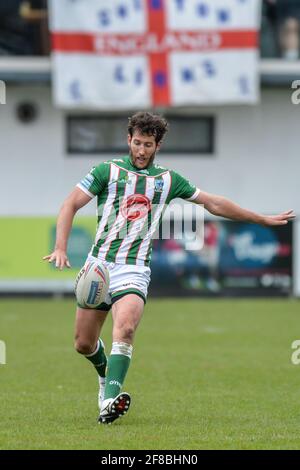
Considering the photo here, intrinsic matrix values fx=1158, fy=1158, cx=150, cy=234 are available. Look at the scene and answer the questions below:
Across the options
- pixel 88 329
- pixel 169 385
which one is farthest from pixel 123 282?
pixel 169 385

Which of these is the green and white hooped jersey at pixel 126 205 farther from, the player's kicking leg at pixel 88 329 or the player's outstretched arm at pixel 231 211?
the player's kicking leg at pixel 88 329

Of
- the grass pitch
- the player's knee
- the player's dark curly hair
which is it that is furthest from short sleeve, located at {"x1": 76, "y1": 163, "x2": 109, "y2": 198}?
the grass pitch

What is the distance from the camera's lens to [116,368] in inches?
314

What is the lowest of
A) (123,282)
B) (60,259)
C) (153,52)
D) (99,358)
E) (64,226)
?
(99,358)

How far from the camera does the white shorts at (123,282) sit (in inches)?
323

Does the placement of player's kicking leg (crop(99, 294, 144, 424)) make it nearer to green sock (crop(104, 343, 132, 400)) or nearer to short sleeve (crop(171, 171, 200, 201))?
green sock (crop(104, 343, 132, 400))

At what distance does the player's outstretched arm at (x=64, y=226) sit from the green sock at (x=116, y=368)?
0.69m

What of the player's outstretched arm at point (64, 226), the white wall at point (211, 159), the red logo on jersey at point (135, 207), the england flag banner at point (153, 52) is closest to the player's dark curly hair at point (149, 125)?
the red logo on jersey at point (135, 207)

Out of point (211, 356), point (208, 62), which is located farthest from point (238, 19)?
point (211, 356)

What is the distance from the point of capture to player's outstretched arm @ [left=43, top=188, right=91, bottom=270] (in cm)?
791

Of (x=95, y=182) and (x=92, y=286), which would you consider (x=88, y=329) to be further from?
(x=95, y=182)

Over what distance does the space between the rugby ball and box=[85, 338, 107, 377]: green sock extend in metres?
0.59

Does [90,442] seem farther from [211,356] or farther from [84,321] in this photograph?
[211,356]

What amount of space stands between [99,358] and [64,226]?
1204 mm
